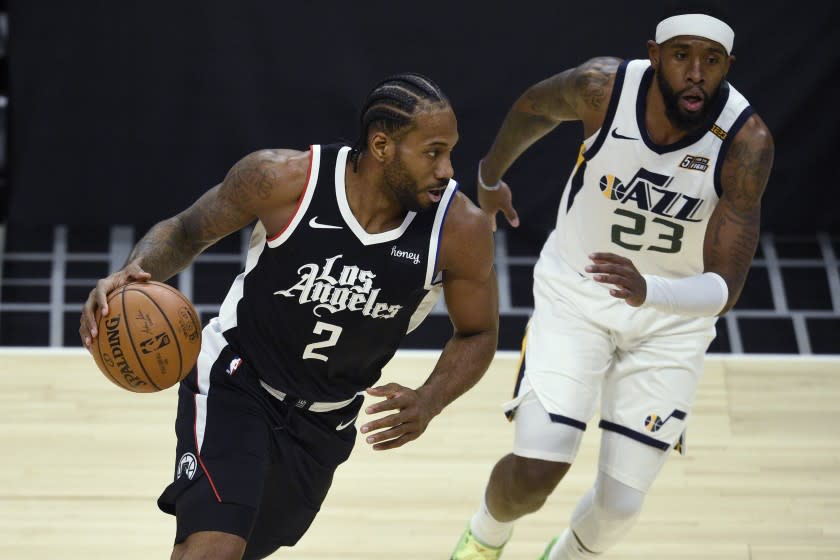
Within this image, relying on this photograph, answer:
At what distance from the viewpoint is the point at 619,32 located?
22.9 ft

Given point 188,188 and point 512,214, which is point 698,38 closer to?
point 512,214

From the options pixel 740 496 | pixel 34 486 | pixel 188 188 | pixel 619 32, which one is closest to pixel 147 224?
pixel 188 188

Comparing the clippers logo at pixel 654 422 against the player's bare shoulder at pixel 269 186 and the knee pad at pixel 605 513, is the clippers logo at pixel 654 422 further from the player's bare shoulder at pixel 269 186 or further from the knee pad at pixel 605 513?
the player's bare shoulder at pixel 269 186

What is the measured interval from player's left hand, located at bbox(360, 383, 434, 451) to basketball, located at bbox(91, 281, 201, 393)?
0.55 metres

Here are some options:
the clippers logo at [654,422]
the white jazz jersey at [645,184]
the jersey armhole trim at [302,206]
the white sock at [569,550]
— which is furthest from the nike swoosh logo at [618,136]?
the white sock at [569,550]

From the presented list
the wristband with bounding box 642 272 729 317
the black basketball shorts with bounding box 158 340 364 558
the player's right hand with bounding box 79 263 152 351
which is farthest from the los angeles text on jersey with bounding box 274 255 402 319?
the wristband with bounding box 642 272 729 317

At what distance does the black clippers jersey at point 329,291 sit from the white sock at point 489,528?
0.95 meters

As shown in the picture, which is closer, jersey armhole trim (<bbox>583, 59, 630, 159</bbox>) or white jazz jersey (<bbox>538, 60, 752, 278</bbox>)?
white jazz jersey (<bbox>538, 60, 752, 278</bbox>)

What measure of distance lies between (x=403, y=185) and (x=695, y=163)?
3.71 ft

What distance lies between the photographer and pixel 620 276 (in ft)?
12.4

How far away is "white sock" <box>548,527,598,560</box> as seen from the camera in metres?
4.52

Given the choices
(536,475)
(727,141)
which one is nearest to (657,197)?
(727,141)

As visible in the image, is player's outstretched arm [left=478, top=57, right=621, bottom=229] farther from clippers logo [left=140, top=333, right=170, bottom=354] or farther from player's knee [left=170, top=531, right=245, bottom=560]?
player's knee [left=170, top=531, right=245, bottom=560]

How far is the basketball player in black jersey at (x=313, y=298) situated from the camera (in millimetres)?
3562
